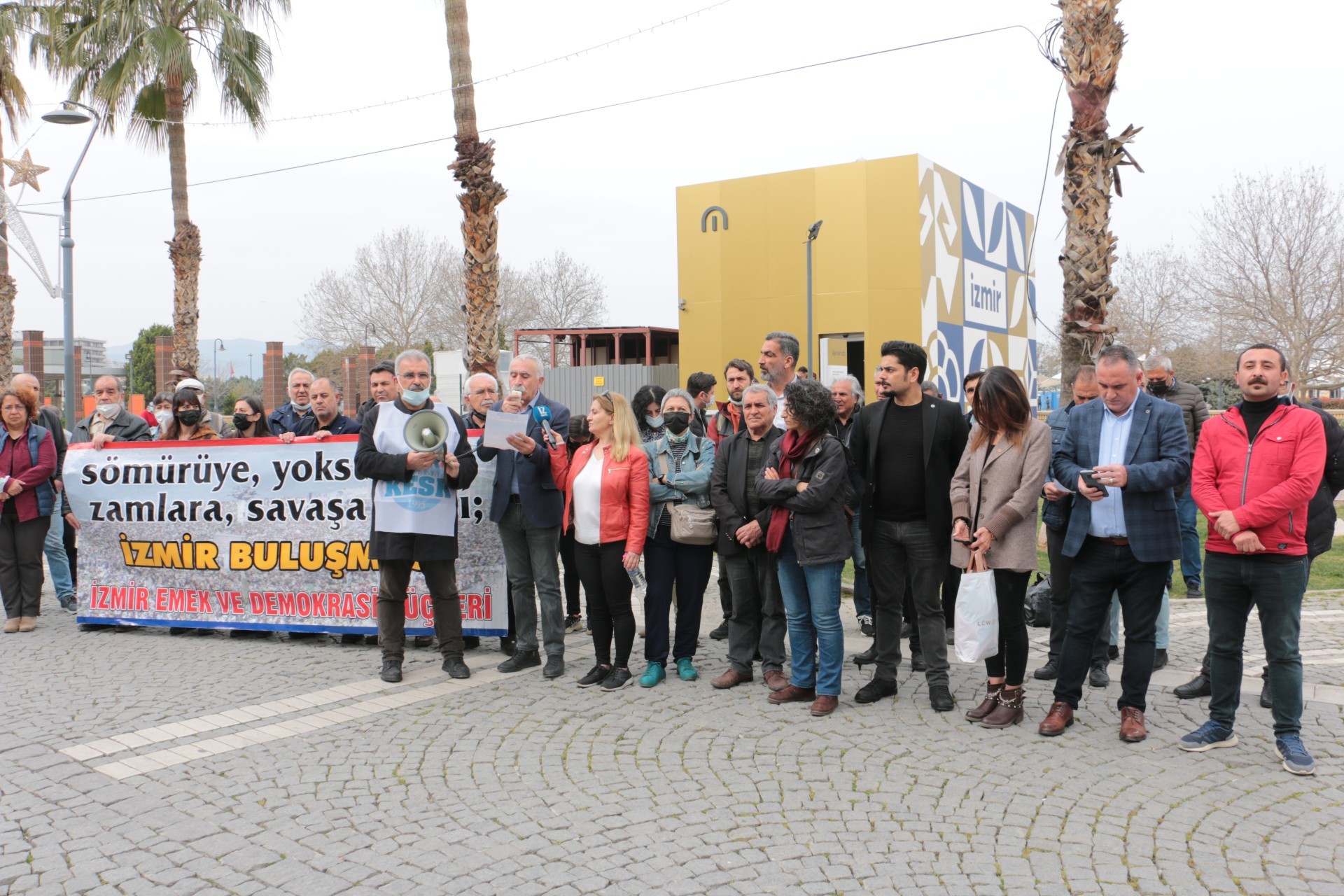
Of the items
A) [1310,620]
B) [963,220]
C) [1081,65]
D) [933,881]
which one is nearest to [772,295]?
[963,220]

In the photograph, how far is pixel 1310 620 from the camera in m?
7.41

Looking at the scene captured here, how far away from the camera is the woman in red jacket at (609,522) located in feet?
19.0

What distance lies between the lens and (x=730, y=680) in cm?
587

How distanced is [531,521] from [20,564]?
15.6 feet

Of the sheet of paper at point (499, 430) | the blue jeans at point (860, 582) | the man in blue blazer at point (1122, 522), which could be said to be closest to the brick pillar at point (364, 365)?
the blue jeans at point (860, 582)

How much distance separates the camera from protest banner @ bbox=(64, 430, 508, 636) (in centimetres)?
707

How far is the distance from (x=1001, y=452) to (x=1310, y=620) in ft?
13.4

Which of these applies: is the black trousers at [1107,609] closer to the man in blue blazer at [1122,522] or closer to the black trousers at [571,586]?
the man in blue blazer at [1122,522]

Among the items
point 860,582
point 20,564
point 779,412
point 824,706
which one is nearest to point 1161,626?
point 860,582

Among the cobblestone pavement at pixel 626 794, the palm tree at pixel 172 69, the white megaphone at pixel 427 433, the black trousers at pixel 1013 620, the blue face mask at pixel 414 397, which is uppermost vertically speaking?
the palm tree at pixel 172 69

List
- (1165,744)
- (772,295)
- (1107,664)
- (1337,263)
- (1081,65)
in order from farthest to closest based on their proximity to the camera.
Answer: (1337,263)
(772,295)
(1081,65)
(1107,664)
(1165,744)

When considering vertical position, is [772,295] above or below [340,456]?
above

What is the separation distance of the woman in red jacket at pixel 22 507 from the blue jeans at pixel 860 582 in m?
6.58

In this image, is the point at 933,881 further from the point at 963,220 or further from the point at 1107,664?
the point at 963,220
